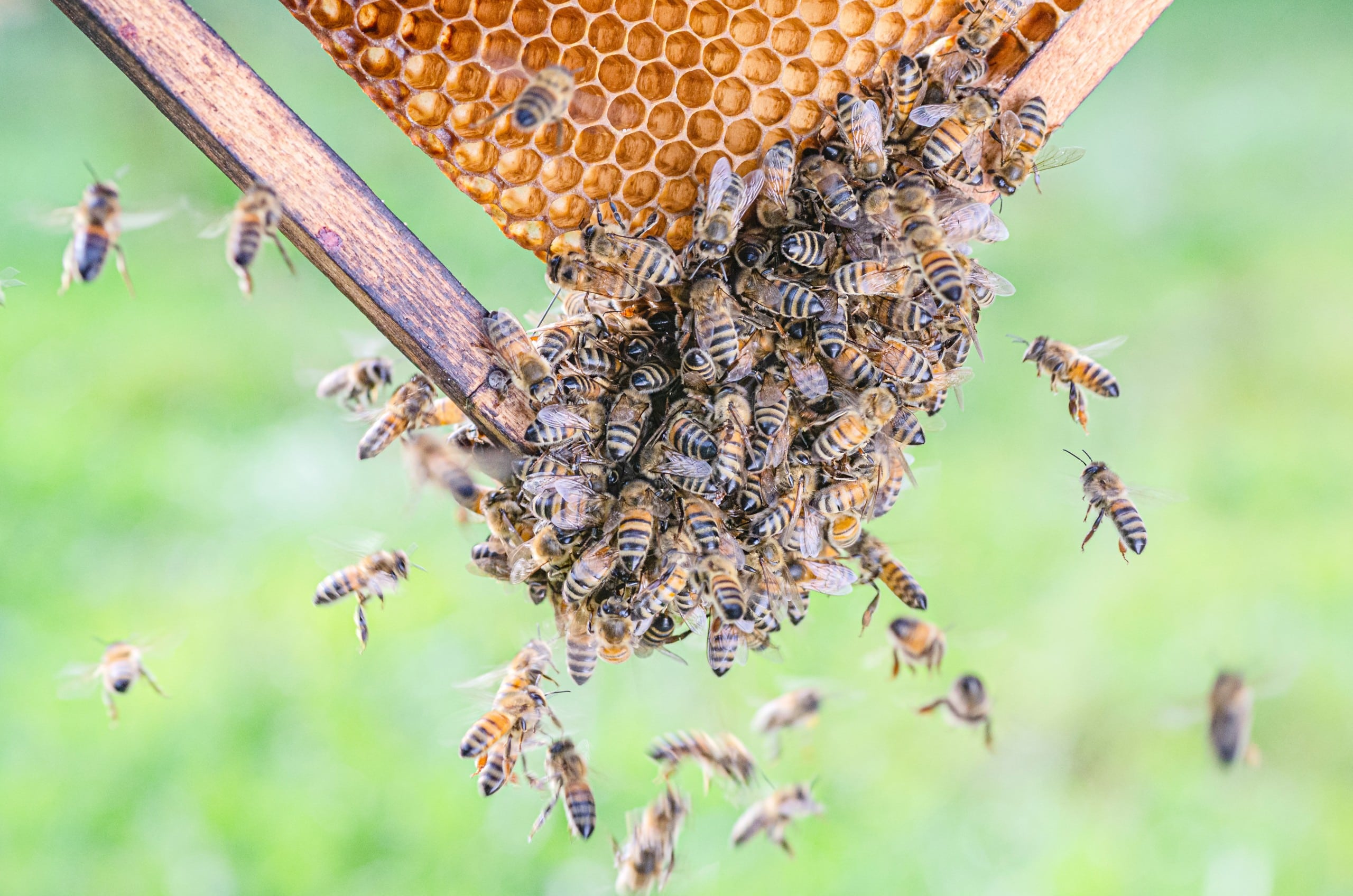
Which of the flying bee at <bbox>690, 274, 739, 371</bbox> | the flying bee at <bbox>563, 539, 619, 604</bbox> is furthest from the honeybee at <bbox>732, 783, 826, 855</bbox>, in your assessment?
the flying bee at <bbox>690, 274, 739, 371</bbox>

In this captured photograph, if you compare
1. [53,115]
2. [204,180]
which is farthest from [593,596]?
[53,115]

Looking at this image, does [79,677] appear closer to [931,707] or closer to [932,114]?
[931,707]

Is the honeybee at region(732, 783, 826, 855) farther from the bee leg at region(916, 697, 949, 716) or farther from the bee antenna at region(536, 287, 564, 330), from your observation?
the bee antenna at region(536, 287, 564, 330)

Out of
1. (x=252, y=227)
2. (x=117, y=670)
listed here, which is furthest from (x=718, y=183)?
(x=117, y=670)

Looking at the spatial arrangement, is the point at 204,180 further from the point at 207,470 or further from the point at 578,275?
the point at 578,275

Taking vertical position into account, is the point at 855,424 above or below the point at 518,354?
above

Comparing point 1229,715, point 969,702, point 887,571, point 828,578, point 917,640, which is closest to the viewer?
point 828,578

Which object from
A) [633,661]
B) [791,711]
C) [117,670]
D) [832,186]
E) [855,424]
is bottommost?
[117,670]
